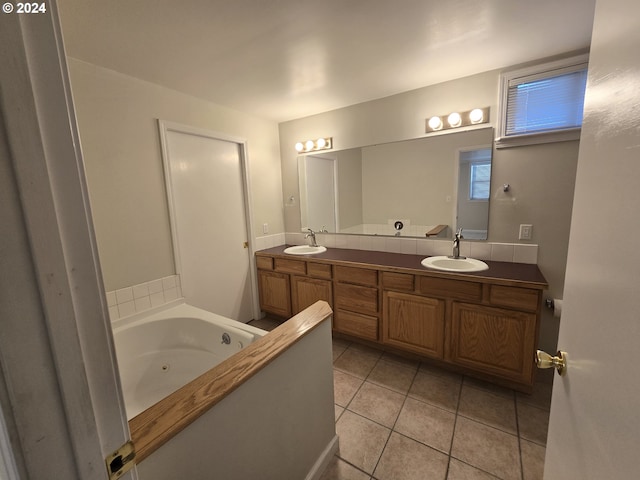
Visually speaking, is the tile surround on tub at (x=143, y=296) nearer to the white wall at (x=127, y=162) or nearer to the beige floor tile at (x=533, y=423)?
the white wall at (x=127, y=162)

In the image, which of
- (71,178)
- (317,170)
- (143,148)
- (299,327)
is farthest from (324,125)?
(71,178)

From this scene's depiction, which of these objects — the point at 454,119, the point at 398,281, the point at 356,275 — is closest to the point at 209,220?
the point at 356,275

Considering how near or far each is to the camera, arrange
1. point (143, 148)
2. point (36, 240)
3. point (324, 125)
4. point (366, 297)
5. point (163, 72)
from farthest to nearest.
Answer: point (324, 125), point (366, 297), point (143, 148), point (163, 72), point (36, 240)

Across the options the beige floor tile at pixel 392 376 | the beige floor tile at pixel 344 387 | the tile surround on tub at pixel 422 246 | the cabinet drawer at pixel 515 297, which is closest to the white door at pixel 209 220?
the tile surround on tub at pixel 422 246

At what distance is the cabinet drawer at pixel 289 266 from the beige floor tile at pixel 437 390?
4.46 ft

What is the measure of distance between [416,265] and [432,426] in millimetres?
1097

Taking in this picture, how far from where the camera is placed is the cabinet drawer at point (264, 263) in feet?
9.64

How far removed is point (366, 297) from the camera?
2.32 metres

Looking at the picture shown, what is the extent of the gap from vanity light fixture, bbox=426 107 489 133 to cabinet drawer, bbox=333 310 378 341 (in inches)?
70.1

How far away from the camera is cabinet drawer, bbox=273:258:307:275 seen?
8.77ft

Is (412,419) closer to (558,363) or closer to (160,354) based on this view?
(558,363)

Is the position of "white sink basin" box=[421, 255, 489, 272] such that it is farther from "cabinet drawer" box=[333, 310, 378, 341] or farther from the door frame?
the door frame

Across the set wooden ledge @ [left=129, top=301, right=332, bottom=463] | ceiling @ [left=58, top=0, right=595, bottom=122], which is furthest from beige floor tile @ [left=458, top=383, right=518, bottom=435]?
ceiling @ [left=58, top=0, right=595, bottom=122]

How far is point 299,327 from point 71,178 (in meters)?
1.03
